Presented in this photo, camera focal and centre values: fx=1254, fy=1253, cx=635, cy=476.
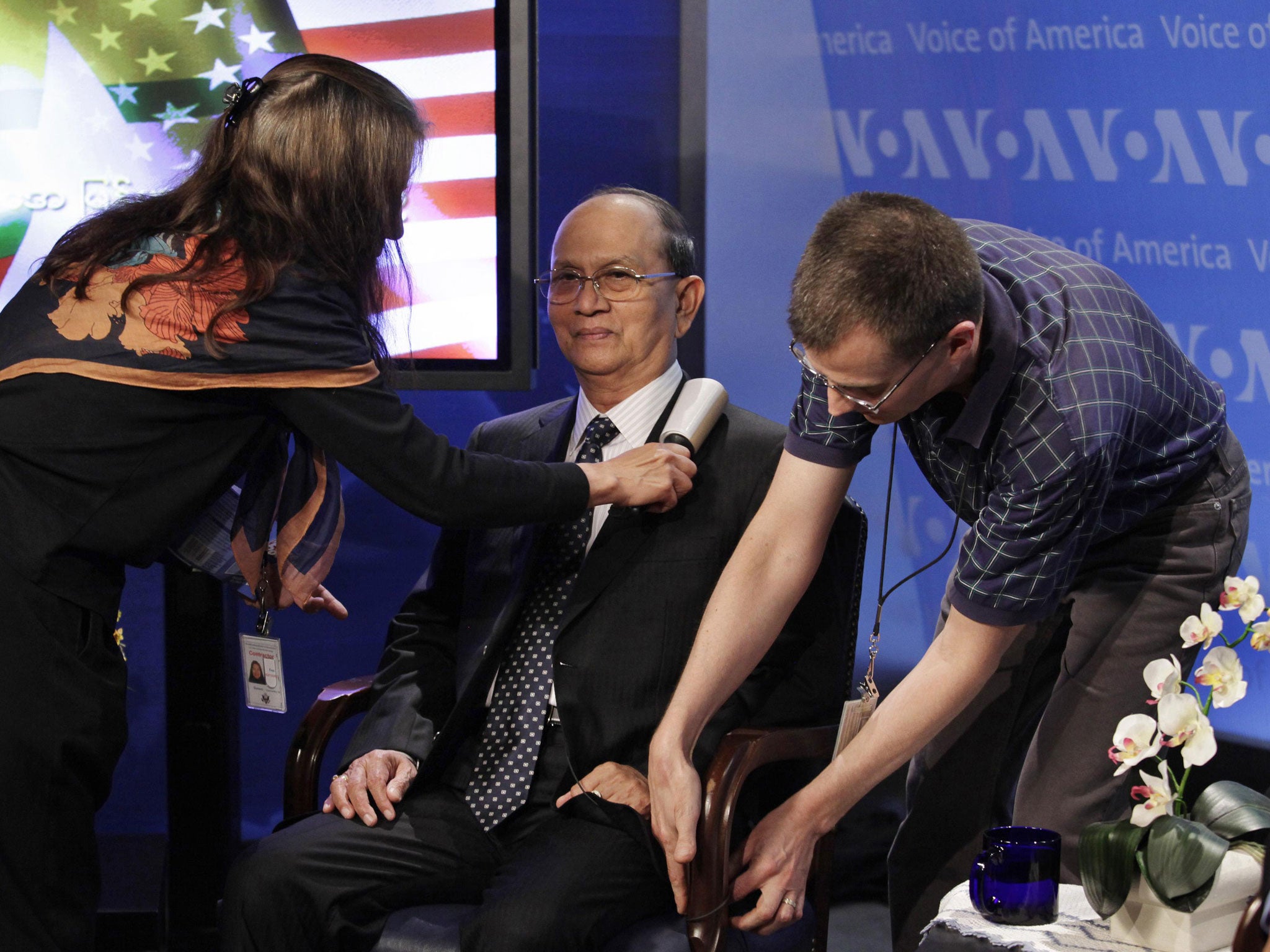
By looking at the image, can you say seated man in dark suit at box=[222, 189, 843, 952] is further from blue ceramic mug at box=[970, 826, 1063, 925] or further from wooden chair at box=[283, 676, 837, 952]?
blue ceramic mug at box=[970, 826, 1063, 925]

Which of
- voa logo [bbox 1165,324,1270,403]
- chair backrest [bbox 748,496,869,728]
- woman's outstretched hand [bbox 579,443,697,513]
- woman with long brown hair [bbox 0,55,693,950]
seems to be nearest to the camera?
woman with long brown hair [bbox 0,55,693,950]

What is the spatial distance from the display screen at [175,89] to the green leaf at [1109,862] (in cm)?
184

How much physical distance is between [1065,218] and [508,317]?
1.37 m

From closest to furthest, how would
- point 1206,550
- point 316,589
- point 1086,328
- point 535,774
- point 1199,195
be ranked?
point 1086,328 < point 1206,550 < point 535,774 < point 316,589 < point 1199,195

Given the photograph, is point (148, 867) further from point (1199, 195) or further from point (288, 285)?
point (1199, 195)

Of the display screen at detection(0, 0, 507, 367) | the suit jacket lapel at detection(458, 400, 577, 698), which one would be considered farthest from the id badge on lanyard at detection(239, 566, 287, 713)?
the display screen at detection(0, 0, 507, 367)

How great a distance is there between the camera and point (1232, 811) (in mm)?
1407

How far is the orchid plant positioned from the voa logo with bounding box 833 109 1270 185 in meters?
1.77

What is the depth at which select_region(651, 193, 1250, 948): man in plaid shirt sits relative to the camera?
1.62 meters

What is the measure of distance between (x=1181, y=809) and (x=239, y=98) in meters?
1.62

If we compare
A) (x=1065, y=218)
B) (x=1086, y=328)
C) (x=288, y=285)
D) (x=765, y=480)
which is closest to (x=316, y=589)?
(x=288, y=285)

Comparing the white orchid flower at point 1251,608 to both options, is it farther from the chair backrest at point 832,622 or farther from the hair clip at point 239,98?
the hair clip at point 239,98

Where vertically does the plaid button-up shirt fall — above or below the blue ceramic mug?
above

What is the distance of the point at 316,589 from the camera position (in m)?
2.28
